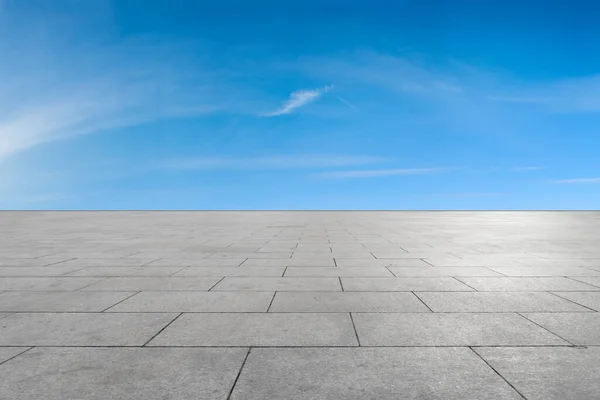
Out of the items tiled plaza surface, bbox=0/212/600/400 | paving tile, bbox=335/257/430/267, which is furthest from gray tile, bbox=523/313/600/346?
paving tile, bbox=335/257/430/267

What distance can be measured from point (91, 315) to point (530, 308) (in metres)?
6.35

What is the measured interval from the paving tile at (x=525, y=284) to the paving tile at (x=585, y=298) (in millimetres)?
281

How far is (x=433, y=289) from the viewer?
6754mm

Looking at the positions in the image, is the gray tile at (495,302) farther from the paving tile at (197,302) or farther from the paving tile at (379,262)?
the paving tile at (197,302)

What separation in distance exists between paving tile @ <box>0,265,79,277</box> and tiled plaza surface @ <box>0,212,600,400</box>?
0.14 ft

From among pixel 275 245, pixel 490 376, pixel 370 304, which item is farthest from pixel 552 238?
pixel 490 376

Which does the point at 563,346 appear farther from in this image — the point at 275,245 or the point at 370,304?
the point at 275,245

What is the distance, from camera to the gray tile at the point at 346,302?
221 inches

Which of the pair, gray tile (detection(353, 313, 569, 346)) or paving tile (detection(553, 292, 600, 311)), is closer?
gray tile (detection(353, 313, 569, 346))

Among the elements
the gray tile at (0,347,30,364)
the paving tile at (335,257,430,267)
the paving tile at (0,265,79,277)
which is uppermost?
the paving tile at (335,257,430,267)

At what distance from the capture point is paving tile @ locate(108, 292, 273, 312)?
565cm

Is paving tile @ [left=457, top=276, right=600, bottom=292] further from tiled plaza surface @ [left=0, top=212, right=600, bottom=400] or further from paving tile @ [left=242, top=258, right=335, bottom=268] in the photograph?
paving tile @ [left=242, top=258, right=335, bottom=268]

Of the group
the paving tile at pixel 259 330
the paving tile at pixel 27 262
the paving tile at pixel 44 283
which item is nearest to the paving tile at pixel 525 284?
the paving tile at pixel 259 330

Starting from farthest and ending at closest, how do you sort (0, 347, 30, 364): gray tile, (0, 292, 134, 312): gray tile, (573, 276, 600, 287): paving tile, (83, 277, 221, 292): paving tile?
(573, 276, 600, 287): paving tile → (83, 277, 221, 292): paving tile → (0, 292, 134, 312): gray tile → (0, 347, 30, 364): gray tile
